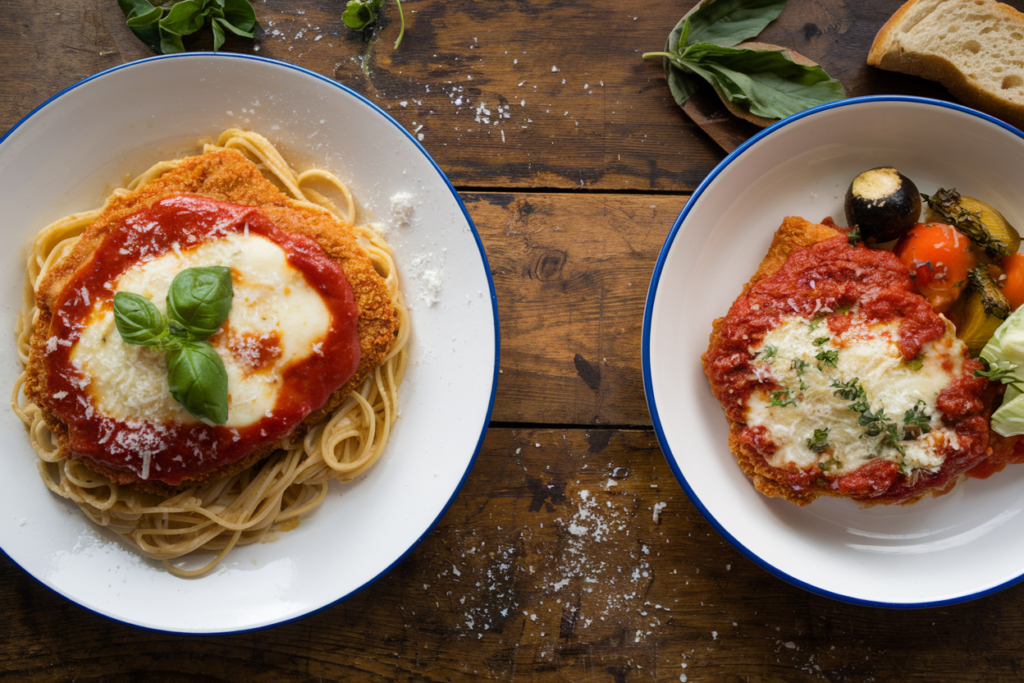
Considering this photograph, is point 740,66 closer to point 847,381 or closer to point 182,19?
point 847,381

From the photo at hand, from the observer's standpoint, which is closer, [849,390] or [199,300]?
[199,300]

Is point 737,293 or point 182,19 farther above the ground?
point 182,19

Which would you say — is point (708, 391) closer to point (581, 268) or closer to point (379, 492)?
point (581, 268)

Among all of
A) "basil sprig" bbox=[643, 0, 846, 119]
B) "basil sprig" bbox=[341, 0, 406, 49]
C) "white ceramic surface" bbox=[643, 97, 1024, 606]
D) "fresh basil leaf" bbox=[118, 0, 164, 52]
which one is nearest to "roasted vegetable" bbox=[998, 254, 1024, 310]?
"white ceramic surface" bbox=[643, 97, 1024, 606]

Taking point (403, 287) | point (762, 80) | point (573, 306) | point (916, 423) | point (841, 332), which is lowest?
point (916, 423)

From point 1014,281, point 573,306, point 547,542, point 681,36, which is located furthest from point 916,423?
point 681,36

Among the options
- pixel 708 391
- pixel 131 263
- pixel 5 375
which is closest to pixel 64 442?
pixel 5 375

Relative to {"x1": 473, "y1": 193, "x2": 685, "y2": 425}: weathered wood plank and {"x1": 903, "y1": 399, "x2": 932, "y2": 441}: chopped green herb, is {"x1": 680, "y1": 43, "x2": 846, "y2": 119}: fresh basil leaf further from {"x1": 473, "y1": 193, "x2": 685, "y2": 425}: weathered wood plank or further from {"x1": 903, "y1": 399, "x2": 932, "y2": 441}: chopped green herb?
{"x1": 903, "y1": 399, "x2": 932, "y2": 441}: chopped green herb
